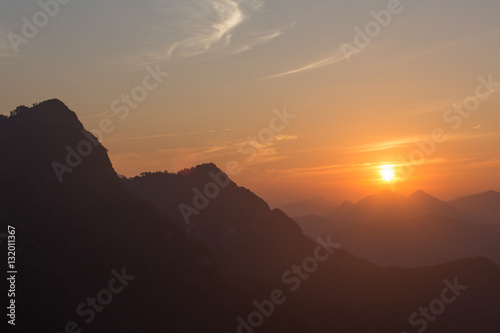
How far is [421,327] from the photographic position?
118 metres

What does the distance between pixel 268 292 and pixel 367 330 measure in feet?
87.4

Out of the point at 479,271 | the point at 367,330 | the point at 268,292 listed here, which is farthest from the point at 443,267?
the point at 268,292

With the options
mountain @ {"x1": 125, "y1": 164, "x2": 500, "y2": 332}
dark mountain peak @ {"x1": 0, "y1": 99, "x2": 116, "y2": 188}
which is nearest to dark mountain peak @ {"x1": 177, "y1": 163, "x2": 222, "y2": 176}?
mountain @ {"x1": 125, "y1": 164, "x2": 500, "y2": 332}

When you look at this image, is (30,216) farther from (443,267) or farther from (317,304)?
(443,267)

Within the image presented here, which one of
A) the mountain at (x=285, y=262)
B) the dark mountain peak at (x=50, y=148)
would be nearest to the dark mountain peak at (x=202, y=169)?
the mountain at (x=285, y=262)

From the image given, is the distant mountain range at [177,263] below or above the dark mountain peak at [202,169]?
below

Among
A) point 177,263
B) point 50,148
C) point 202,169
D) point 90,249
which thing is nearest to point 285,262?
point 202,169

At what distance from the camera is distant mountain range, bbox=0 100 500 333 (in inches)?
3191

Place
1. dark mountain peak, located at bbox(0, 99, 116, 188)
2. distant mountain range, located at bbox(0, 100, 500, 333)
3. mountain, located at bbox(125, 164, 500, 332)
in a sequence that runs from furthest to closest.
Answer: mountain, located at bbox(125, 164, 500, 332) < dark mountain peak, located at bbox(0, 99, 116, 188) < distant mountain range, located at bbox(0, 100, 500, 333)

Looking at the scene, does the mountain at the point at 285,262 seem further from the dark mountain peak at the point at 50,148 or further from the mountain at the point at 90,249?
the dark mountain peak at the point at 50,148

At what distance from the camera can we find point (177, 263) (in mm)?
92062

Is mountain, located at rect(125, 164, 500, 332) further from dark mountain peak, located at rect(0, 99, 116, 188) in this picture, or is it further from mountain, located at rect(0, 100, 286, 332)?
dark mountain peak, located at rect(0, 99, 116, 188)

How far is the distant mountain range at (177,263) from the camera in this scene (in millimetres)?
81062

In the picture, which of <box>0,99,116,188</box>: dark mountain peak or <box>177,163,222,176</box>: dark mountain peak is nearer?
<box>0,99,116,188</box>: dark mountain peak
